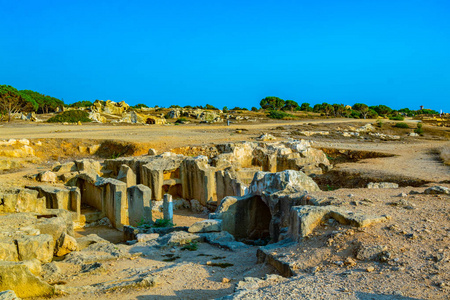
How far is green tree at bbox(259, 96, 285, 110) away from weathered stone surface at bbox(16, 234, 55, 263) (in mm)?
56813

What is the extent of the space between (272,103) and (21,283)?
5923 cm

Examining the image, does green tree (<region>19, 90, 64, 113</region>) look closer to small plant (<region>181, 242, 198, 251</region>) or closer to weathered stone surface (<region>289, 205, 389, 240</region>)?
small plant (<region>181, 242, 198, 251</region>)

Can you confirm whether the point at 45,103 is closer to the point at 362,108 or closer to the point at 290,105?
the point at 290,105

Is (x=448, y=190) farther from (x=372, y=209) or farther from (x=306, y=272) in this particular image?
(x=306, y=272)

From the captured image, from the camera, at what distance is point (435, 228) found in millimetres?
5723

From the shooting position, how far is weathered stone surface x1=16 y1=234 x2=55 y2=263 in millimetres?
7145

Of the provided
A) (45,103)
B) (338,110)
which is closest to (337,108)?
(338,110)

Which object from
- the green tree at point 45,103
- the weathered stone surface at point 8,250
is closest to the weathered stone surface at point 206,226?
the weathered stone surface at point 8,250

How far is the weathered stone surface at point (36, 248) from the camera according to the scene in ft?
23.4

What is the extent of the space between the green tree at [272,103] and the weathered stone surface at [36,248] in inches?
2237

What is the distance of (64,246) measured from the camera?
8.23 m

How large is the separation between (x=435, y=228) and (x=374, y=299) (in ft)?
6.99

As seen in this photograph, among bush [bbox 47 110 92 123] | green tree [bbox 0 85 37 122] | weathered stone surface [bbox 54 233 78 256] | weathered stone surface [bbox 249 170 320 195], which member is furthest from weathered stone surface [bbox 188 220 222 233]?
green tree [bbox 0 85 37 122]

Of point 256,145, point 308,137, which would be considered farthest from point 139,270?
point 308,137
